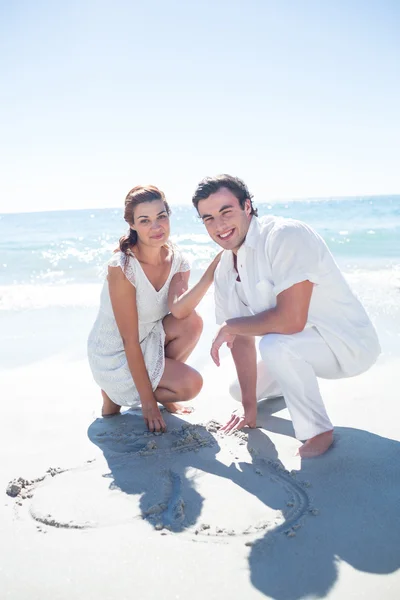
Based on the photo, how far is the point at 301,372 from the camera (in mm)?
3176

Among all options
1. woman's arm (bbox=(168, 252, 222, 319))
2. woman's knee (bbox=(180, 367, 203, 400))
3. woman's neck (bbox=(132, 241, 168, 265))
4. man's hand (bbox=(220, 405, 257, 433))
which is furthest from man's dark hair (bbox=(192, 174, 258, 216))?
man's hand (bbox=(220, 405, 257, 433))

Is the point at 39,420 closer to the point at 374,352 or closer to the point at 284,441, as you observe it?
the point at 284,441

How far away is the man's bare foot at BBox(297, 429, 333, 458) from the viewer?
10.3ft

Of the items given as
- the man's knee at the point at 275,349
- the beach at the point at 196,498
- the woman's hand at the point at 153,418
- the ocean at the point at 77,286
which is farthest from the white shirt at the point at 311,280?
the ocean at the point at 77,286

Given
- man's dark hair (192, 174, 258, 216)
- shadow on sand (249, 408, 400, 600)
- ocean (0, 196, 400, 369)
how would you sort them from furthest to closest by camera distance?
1. ocean (0, 196, 400, 369)
2. man's dark hair (192, 174, 258, 216)
3. shadow on sand (249, 408, 400, 600)

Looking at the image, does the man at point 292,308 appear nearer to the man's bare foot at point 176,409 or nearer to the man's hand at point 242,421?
the man's hand at point 242,421

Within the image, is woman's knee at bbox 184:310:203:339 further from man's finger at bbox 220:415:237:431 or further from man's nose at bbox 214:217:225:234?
man's nose at bbox 214:217:225:234

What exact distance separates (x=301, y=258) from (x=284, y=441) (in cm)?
113

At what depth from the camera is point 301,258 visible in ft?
10.3

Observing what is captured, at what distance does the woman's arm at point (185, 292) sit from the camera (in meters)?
3.70

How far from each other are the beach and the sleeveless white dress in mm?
234

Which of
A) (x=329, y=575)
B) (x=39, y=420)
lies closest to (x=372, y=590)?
(x=329, y=575)

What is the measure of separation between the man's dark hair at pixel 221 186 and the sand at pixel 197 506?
1.47 m

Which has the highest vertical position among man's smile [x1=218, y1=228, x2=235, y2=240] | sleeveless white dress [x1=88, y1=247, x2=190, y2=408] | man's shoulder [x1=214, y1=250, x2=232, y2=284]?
man's smile [x1=218, y1=228, x2=235, y2=240]
